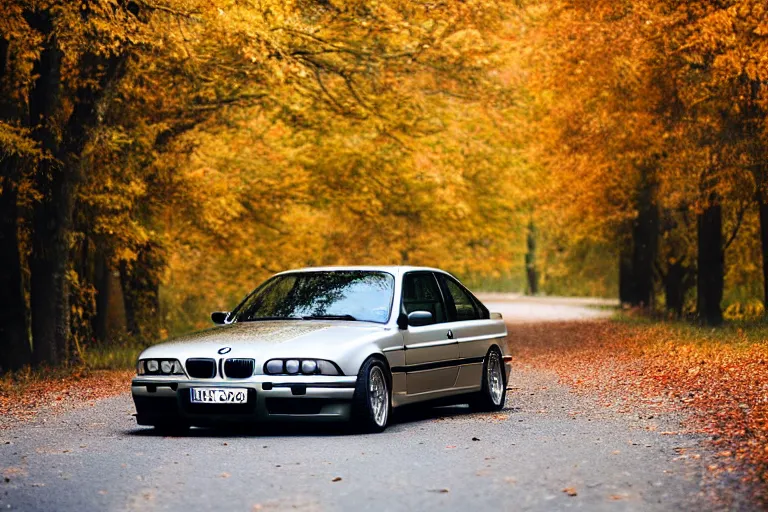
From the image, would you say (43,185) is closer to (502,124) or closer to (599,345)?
(599,345)

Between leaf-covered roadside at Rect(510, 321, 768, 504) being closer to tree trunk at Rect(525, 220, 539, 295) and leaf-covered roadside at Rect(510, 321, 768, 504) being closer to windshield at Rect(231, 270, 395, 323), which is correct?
windshield at Rect(231, 270, 395, 323)

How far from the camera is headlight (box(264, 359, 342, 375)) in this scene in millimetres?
11609

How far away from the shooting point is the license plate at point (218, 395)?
11.6 metres

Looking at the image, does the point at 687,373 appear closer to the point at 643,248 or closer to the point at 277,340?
the point at 277,340

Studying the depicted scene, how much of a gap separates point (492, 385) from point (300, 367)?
3.50 m

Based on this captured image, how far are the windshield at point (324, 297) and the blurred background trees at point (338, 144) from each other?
5.77 meters

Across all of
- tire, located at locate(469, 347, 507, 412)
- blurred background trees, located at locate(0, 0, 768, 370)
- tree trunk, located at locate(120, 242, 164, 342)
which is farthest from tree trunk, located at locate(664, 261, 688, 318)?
tire, located at locate(469, 347, 507, 412)

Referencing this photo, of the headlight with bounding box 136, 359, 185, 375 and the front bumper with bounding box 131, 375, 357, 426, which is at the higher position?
the headlight with bounding box 136, 359, 185, 375

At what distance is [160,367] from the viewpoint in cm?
1207

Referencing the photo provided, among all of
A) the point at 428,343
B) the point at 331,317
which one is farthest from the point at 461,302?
the point at 331,317

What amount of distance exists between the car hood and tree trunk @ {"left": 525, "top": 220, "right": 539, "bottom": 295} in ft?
213

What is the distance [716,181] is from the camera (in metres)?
25.9

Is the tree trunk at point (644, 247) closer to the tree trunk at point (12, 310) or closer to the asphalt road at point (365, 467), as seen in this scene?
the tree trunk at point (12, 310)

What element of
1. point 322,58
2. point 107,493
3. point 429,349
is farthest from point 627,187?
point 107,493
